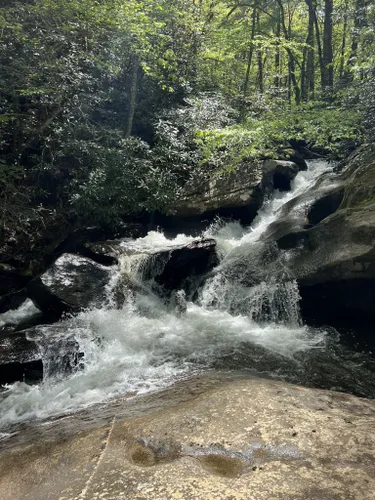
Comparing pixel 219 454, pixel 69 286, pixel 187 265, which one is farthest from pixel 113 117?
pixel 219 454

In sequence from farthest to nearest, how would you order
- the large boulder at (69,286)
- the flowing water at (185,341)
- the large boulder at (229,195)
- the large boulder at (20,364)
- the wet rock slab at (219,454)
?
the large boulder at (229,195), the large boulder at (69,286), the large boulder at (20,364), the flowing water at (185,341), the wet rock slab at (219,454)

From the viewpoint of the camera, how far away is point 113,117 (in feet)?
51.6

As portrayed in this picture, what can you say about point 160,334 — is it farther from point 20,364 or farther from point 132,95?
point 132,95

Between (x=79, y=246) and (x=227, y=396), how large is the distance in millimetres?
8587

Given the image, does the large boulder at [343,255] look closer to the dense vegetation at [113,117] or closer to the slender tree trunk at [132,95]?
the dense vegetation at [113,117]

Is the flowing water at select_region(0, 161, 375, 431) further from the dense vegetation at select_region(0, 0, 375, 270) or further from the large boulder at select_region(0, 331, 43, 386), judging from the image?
the dense vegetation at select_region(0, 0, 375, 270)

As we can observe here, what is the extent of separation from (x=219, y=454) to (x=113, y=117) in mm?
15241

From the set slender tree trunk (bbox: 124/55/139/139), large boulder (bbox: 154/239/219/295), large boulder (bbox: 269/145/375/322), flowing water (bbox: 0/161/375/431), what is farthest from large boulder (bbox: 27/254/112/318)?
slender tree trunk (bbox: 124/55/139/139)

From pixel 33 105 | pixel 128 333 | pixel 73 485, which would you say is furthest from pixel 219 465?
pixel 33 105

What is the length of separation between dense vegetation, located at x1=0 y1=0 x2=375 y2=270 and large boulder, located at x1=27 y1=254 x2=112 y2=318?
2.24 m

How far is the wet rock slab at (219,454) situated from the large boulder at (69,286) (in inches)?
185

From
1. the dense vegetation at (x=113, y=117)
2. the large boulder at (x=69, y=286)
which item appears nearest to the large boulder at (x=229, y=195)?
the dense vegetation at (x=113, y=117)

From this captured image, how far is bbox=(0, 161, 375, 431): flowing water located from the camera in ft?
19.1

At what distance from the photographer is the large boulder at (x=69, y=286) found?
8.47 meters
